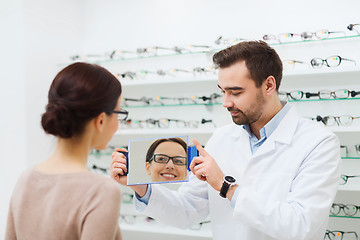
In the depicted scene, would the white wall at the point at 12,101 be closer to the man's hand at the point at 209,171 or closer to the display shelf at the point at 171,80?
the display shelf at the point at 171,80

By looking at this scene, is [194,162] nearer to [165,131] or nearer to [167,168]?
[167,168]

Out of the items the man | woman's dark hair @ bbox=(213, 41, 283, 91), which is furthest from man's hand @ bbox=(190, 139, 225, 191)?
woman's dark hair @ bbox=(213, 41, 283, 91)

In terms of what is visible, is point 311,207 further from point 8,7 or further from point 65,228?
point 8,7

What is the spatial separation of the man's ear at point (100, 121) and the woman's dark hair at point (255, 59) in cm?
90

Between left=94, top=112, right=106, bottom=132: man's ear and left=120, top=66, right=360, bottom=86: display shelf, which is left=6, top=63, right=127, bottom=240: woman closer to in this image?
left=94, top=112, right=106, bottom=132: man's ear

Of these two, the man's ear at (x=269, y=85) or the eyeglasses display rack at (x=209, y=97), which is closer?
the man's ear at (x=269, y=85)

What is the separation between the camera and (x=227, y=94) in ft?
6.14

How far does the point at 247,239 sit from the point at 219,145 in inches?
19.4

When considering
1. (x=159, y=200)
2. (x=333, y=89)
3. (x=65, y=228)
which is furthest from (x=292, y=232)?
(x=333, y=89)

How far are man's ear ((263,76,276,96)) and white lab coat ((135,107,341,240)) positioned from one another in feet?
0.44

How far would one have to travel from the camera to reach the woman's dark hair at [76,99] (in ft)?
3.48

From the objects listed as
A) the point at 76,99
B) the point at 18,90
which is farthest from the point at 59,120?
the point at 18,90

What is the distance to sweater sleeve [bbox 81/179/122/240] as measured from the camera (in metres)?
1.00

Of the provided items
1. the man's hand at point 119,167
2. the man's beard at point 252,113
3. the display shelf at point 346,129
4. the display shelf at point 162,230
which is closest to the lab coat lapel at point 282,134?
A: the man's beard at point 252,113
